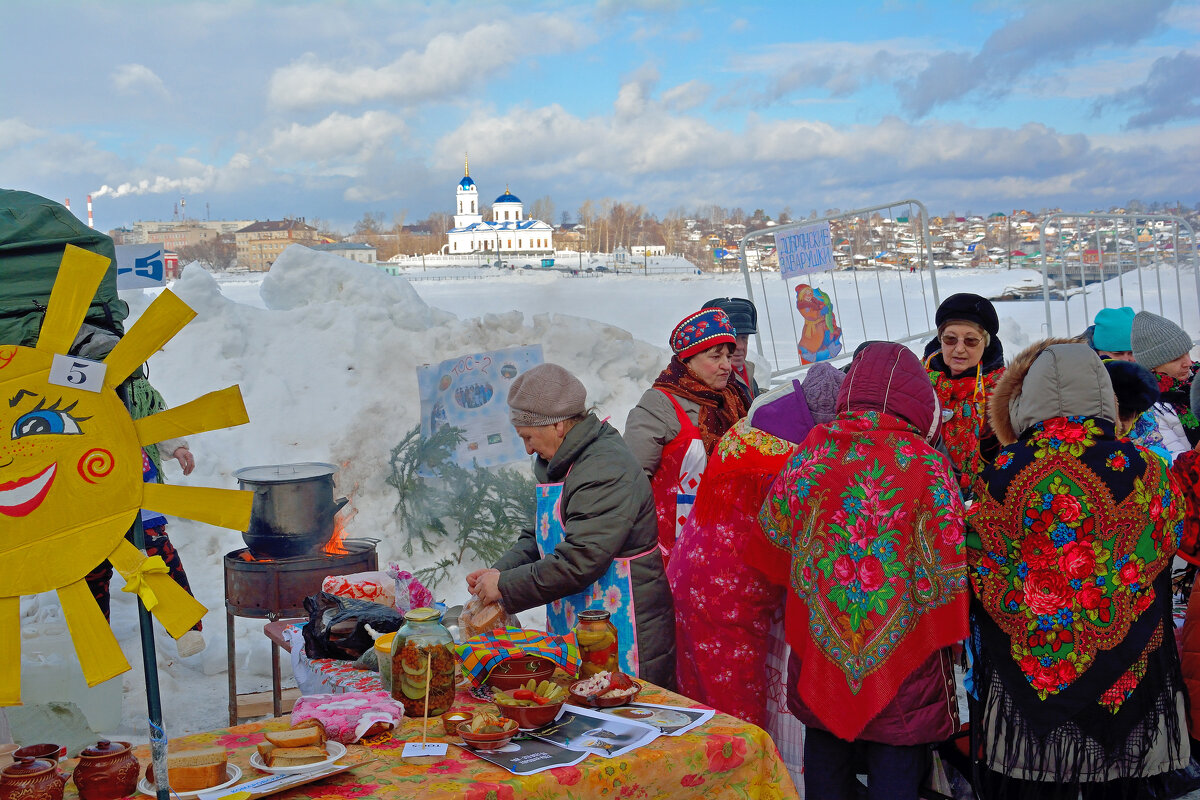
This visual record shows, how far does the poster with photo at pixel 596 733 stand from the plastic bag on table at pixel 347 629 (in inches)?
35.8

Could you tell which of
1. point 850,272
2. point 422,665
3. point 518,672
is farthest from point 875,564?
point 850,272

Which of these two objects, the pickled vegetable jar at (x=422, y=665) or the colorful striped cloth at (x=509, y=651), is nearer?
the pickled vegetable jar at (x=422, y=665)

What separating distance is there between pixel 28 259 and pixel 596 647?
7.88 ft

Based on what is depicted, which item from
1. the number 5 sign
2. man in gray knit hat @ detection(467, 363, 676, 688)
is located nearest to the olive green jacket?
man in gray knit hat @ detection(467, 363, 676, 688)

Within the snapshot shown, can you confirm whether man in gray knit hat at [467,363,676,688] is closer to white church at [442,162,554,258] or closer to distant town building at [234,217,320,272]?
distant town building at [234,217,320,272]

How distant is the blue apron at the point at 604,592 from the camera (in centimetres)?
320

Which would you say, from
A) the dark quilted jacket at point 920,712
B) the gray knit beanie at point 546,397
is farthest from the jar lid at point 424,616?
the dark quilted jacket at point 920,712

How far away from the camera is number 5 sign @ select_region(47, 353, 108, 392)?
5.88 feet

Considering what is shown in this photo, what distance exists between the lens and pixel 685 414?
4.19 meters

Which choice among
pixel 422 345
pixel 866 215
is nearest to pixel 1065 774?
pixel 866 215

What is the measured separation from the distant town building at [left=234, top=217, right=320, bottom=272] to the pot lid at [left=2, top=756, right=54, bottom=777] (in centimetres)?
1664

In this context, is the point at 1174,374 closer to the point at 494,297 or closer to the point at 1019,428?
the point at 1019,428

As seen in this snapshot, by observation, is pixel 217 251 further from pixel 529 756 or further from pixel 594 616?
pixel 529 756

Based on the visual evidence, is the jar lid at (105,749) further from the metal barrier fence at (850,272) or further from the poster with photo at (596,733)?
the metal barrier fence at (850,272)
